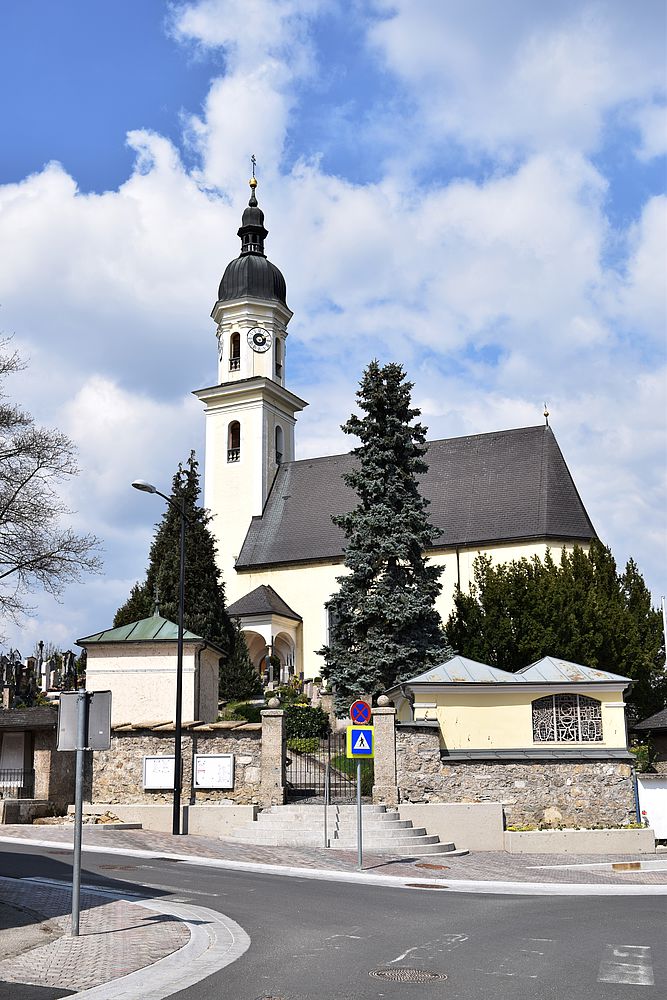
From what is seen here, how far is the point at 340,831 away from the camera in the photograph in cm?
2109

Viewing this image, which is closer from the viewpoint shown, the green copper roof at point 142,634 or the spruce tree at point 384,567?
the green copper roof at point 142,634

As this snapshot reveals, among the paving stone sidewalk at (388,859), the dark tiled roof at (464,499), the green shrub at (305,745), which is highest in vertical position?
the dark tiled roof at (464,499)

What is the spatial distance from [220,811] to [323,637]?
97.4ft

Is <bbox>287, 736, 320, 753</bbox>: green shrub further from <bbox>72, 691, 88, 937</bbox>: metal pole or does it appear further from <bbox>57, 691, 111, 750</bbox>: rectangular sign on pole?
<bbox>57, 691, 111, 750</bbox>: rectangular sign on pole

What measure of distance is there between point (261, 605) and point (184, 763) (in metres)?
28.2

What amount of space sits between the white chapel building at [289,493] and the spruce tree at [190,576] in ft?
17.3

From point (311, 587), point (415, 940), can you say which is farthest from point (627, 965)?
point (311, 587)

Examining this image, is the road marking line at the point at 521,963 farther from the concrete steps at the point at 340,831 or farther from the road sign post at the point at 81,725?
the concrete steps at the point at 340,831

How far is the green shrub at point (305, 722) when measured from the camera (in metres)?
35.0

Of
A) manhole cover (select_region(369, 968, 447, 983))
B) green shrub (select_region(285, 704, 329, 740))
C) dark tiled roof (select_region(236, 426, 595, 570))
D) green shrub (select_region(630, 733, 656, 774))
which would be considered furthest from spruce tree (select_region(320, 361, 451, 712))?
manhole cover (select_region(369, 968, 447, 983))

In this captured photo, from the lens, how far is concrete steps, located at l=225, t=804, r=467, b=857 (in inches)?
→ 808

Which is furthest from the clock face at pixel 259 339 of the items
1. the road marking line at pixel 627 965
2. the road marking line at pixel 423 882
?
the road marking line at pixel 627 965

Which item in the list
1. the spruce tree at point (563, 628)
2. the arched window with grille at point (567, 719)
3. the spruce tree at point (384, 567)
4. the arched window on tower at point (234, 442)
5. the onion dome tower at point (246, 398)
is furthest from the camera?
the arched window on tower at point (234, 442)

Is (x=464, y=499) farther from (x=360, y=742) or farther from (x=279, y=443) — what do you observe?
(x=360, y=742)
